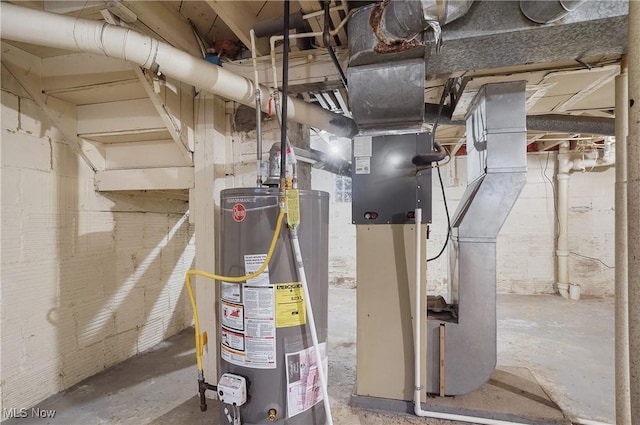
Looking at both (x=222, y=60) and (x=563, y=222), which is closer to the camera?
(x=222, y=60)

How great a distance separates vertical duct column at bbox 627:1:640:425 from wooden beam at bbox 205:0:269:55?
1.46 m

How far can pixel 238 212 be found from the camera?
1.25 metres

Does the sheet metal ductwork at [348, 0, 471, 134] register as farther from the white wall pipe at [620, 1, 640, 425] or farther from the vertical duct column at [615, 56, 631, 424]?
the vertical duct column at [615, 56, 631, 424]

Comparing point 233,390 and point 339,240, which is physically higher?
Answer: point 339,240

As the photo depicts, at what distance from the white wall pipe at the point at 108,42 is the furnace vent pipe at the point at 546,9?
50.5 inches

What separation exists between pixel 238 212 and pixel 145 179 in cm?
129

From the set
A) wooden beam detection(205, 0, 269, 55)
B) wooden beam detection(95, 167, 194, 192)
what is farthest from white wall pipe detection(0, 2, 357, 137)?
wooden beam detection(95, 167, 194, 192)

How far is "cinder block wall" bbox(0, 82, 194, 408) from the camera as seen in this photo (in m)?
1.78

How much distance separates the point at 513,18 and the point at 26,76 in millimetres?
2615

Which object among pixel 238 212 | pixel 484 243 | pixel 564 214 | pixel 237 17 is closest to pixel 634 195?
pixel 484 243

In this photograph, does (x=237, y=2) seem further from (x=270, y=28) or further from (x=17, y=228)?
(x=17, y=228)

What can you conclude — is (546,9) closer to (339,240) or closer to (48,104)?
(48,104)

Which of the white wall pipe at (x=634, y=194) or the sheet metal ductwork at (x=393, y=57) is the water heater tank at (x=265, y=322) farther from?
the white wall pipe at (x=634, y=194)

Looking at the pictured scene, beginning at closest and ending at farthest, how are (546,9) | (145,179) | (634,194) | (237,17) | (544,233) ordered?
(634,194) → (546,9) → (237,17) → (145,179) → (544,233)
